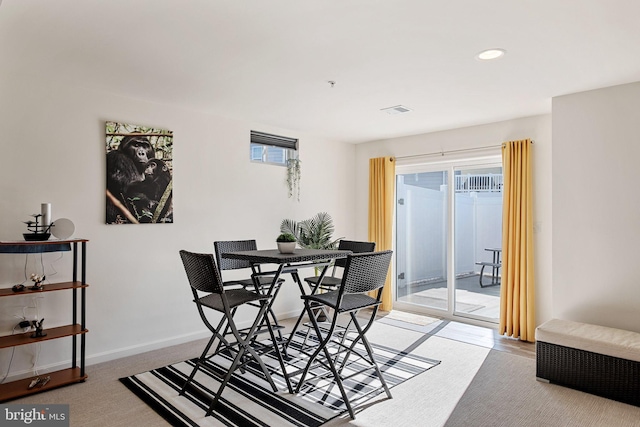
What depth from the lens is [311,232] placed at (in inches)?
192

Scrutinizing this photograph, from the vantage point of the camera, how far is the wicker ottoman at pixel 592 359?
2717 millimetres

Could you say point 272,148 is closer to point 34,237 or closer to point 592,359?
point 34,237

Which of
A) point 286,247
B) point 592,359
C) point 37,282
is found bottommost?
point 592,359

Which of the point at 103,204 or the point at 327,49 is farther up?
the point at 327,49

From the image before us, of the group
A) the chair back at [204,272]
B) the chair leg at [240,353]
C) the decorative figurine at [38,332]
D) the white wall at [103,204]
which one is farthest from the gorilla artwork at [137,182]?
the chair leg at [240,353]

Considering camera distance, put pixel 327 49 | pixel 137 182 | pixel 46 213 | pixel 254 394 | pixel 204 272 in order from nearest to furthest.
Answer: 1. pixel 204 272
2. pixel 327 49
3. pixel 254 394
4. pixel 46 213
5. pixel 137 182

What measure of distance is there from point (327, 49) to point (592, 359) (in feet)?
9.64

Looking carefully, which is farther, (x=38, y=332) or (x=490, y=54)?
(x=38, y=332)

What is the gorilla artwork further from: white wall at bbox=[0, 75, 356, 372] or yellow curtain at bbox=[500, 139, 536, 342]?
yellow curtain at bbox=[500, 139, 536, 342]

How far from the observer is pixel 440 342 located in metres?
4.04

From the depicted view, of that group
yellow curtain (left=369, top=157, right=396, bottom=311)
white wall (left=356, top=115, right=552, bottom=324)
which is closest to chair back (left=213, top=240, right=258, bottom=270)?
yellow curtain (left=369, top=157, right=396, bottom=311)

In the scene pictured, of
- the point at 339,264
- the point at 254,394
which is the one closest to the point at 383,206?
the point at 339,264

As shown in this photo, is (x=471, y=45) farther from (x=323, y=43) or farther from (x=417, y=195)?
(x=417, y=195)

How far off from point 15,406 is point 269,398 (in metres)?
1.71
